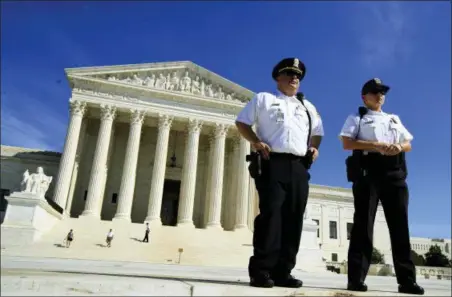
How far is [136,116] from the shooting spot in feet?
104

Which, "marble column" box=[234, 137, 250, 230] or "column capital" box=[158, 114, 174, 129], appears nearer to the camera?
"marble column" box=[234, 137, 250, 230]

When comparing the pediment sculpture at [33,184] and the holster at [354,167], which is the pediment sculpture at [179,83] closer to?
the pediment sculpture at [33,184]

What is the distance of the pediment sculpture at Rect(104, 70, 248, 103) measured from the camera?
32781mm

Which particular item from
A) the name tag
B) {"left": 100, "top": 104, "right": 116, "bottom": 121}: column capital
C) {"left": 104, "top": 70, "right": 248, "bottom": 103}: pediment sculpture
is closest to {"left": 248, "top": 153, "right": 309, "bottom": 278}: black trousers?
the name tag

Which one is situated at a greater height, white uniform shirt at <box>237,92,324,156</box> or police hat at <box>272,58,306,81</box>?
police hat at <box>272,58,306,81</box>

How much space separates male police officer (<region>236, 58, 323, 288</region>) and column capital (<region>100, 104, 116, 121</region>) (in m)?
28.2

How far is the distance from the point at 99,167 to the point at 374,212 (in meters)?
27.7

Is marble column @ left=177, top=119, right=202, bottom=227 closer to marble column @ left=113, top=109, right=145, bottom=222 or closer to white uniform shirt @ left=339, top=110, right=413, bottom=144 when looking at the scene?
marble column @ left=113, top=109, right=145, bottom=222

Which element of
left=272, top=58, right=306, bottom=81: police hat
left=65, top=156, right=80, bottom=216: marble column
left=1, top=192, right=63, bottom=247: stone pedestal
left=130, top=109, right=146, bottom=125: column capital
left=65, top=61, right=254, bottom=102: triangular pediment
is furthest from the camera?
left=65, top=61, right=254, bottom=102: triangular pediment

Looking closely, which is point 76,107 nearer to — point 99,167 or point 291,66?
point 99,167

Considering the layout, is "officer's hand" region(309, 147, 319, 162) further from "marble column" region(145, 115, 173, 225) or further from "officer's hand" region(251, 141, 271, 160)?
"marble column" region(145, 115, 173, 225)

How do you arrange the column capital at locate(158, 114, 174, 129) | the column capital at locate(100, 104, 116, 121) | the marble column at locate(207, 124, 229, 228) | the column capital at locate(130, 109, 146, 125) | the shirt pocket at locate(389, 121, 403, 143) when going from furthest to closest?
1. the column capital at locate(158, 114, 174, 129)
2. the column capital at locate(130, 109, 146, 125)
3. the marble column at locate(207, 124, 229, 228)
4. the column capital at locate(100, 104, 116, 121)
5. the shirt pocket at locate(389, 121, 403, 143)

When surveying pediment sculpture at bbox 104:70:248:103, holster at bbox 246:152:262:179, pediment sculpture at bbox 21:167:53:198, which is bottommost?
holster at bbox 246:152:262:179

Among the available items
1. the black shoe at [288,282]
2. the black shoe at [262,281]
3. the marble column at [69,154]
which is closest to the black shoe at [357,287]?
the black shoe at [288,282]
